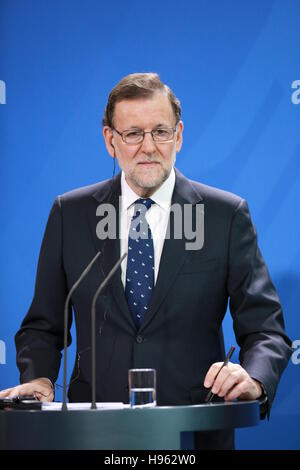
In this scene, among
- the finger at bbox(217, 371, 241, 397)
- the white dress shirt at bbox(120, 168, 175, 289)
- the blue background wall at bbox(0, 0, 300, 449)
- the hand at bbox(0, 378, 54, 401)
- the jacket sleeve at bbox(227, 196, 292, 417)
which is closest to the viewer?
the finger at bbox(217, 371, 241, 397)

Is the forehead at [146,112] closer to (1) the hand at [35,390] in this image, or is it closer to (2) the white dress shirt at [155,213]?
(2) the white dress shirt at [155,213]

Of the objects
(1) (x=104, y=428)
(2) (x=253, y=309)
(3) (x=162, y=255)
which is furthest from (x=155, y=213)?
(1) (x=104, y=428)

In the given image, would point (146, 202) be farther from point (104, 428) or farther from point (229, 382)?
point (104, 428)

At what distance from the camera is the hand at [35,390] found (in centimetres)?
240

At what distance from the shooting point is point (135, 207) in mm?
2914

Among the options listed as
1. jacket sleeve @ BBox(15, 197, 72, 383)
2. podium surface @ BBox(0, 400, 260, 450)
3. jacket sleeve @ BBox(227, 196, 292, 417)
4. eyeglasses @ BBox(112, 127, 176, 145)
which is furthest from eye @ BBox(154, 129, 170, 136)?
podium surface @ BBox(0, 400, 260, 450)

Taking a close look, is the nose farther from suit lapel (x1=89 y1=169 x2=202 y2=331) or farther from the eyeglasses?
suit lapel (x1=89 y1=169 x2=202 y2=331)

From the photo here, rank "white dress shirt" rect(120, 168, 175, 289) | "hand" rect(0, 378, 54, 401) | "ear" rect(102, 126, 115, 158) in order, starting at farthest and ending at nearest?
"ear" rect(102, 126, 115, 158) < "white dress shirt" rect(120, 168, 175, 289) < "hand" rect(0, 378, 54, 401)

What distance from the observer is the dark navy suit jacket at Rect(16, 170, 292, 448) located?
8.91 ft

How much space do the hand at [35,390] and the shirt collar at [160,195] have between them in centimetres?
70

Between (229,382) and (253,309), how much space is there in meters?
0.52

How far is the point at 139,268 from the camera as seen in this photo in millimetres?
2783

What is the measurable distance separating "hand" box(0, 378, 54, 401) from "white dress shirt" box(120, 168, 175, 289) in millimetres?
483
